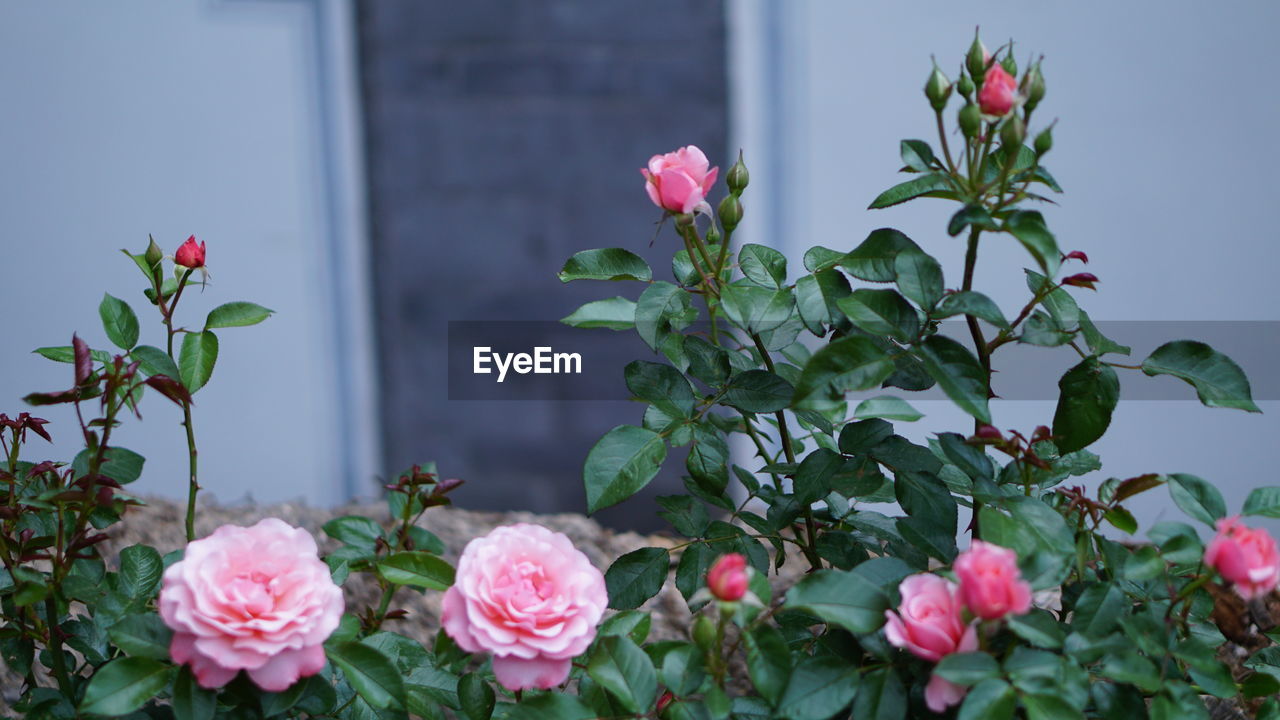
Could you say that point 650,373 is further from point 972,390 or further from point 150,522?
point 150,522

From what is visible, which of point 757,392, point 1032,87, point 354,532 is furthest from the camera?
point 354,532

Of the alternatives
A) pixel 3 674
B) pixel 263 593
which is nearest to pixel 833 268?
pixel 263 593

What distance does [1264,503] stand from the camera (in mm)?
678

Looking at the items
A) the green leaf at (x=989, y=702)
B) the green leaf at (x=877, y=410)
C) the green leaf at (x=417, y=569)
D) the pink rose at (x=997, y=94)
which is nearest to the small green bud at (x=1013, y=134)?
the pink rose at (x=997, y=94)

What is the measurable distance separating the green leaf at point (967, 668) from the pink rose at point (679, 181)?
12.6 inches

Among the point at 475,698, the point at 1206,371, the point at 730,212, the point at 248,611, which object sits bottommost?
the point at 475,698

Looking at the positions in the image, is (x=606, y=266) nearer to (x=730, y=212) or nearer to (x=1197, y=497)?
(x=730, y=212)

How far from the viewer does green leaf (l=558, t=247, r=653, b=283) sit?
0.72 meters

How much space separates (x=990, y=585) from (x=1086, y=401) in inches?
9.3

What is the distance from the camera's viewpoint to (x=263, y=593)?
0.55m

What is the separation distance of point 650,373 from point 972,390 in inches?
9.6

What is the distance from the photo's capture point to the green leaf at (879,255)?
Result: 65 cm

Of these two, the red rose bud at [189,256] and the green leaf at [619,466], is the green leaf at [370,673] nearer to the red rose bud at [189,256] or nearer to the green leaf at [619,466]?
the green leaf at [619,466]

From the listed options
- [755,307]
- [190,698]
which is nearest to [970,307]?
[755,307]
